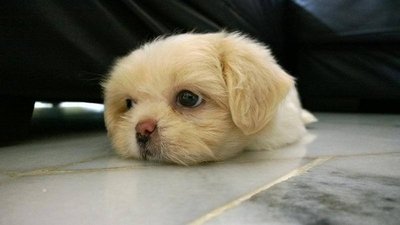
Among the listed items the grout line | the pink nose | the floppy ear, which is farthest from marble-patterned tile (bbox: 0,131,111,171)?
the grout line

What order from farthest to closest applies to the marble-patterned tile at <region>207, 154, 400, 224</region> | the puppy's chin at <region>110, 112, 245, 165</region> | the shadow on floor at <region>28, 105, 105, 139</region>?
the shadow on floor at <region>28, 105, 105, 139</region> → the puppy's chin at <region>110, 112, 245, 165</region> → the marble-patterned tile at <region>207, 154, 400, 224</region>

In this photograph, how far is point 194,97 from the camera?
1.42 m

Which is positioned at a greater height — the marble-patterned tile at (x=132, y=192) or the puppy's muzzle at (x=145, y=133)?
the puppy's muzzle at (x=145, y=133)

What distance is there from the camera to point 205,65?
1429 mm

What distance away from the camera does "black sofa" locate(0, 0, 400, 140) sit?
1685 mm

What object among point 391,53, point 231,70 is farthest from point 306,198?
point 391,53

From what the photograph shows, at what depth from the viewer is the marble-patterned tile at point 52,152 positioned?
1.43 meters

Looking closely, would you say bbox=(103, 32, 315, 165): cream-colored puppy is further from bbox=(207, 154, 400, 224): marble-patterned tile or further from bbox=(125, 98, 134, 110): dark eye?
bbox=(207, 154, 400, 224): marble-patterned tile

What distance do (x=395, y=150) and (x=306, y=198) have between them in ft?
2.50

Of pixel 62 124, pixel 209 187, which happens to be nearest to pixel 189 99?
pixel 209 187

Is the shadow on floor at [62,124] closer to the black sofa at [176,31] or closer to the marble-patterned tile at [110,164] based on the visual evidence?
the black sofa at [176,31]

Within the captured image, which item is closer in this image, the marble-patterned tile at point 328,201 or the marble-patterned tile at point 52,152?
the marble-patterned tile at point 328,201

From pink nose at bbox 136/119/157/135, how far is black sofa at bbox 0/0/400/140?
0.58 m

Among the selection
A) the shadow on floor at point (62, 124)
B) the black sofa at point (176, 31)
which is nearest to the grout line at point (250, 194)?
the black sofa at point (176, 31)
